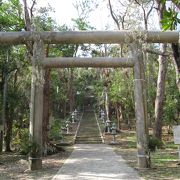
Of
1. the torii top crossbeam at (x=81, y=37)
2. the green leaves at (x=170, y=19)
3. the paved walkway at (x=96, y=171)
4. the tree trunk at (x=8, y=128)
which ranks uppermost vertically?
the torii top crossbeam at (x=81, y=37)

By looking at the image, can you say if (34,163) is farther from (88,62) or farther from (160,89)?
(160,89)

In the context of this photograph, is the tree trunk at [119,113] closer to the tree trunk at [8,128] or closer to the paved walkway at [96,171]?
the tree trunk at [8,128]

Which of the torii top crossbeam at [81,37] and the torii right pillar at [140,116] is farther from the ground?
the torii top crossbeam at [81,37]

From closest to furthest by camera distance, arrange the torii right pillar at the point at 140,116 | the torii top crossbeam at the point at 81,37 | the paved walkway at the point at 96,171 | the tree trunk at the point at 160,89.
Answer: the paved walkway at the point at 96,171, the torii right pillar at the point at 140,116, the torii top crossbeam at the point at 81,37, the tree trunk at the point at 160,89

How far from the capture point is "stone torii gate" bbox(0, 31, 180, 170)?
1083cm

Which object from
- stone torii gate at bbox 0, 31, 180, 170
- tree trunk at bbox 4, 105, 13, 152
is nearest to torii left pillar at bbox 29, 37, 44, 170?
stone torii gate at bbox 0, 31, 180, 170

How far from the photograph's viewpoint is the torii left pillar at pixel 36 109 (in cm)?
1087

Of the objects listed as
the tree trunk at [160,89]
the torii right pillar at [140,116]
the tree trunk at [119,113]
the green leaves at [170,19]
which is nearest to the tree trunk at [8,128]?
the tree trunk at [160,89]

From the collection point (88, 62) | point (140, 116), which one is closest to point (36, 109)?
point (88, 62)

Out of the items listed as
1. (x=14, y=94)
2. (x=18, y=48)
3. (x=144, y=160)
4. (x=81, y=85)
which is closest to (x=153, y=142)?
(x=144, y=160)

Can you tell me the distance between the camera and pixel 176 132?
10516mm

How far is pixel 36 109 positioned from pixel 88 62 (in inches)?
92.5

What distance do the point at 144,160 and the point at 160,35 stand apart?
4.12 metres

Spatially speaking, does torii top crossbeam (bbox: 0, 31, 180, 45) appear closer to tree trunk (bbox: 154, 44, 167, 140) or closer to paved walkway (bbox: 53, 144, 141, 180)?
paved walkway (bbox: 53, 144, 141, 180)
